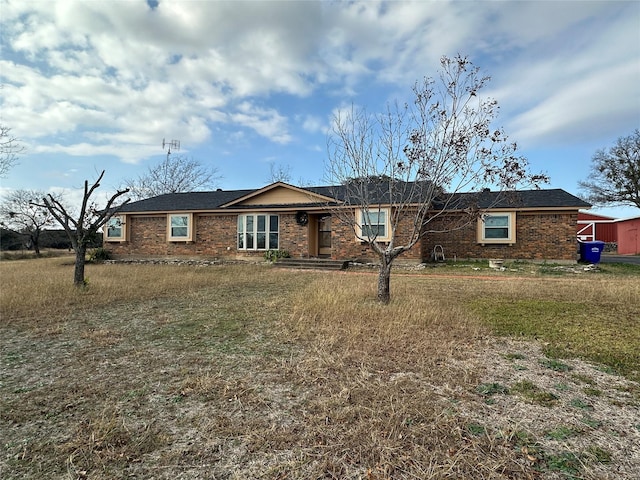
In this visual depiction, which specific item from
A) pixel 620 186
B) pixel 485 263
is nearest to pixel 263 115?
pixel 485 263

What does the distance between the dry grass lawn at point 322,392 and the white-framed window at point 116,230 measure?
13.5m

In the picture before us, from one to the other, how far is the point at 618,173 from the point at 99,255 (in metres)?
36.6

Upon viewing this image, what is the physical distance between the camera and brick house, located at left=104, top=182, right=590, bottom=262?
14.5 m

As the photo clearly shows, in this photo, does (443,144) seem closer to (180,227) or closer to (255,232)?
(255,232)

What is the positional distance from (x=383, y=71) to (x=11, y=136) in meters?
14.7

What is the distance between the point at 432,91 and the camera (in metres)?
7.05

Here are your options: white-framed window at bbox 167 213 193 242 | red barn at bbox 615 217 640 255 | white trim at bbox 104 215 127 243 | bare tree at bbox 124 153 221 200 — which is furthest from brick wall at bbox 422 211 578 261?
bare tree at bbox 124 153 221 200

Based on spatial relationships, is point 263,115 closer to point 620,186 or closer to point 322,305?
point 322,305

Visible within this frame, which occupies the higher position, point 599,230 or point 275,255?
point 599,230

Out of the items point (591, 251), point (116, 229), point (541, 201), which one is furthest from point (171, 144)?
point (591, 251)

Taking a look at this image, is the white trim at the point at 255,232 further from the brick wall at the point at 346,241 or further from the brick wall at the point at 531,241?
the brick wall at the point at 531,241

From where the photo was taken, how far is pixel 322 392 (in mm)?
3068

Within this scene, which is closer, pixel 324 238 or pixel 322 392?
pixel 322 392

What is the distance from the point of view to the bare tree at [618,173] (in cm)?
2670
